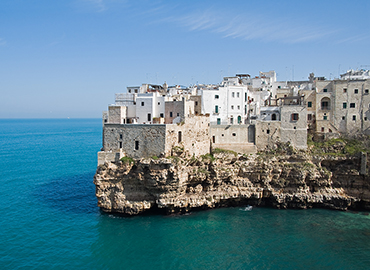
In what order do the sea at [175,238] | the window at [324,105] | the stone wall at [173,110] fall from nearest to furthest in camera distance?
1. the sea at [175,238]
2. the stone wall at [173,110]
3. the window at [324,105]

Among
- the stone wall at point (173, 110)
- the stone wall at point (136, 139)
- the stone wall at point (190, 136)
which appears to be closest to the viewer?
the stone wall at point (136, 139)

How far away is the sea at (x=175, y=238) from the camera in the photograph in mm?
25609

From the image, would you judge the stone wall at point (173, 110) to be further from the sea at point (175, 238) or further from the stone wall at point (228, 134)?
the sea at point (175, 238)

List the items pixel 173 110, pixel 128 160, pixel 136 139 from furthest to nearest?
pixel 173 110 < pixel 136 139 < pixel 128 160

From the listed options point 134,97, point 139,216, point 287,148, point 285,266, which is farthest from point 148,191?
point 287,148

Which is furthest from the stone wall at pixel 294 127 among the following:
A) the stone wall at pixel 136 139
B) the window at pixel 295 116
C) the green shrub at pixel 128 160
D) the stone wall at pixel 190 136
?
the green shrub at pixel 128 160

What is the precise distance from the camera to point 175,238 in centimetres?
2919

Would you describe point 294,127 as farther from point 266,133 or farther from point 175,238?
point 175,238

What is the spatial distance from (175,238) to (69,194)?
61.2 ft

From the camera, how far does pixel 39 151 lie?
250 feet

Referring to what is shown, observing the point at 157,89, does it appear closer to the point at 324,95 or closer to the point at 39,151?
the point at 324,95

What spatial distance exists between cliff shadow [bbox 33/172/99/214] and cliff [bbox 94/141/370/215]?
3.74 m

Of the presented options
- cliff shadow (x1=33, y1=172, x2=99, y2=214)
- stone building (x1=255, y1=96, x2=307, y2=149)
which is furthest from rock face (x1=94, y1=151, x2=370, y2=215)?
cliff shadow (x1=33, y1=172, x2=99, y2=214)

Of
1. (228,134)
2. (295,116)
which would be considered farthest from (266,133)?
(228,134)
